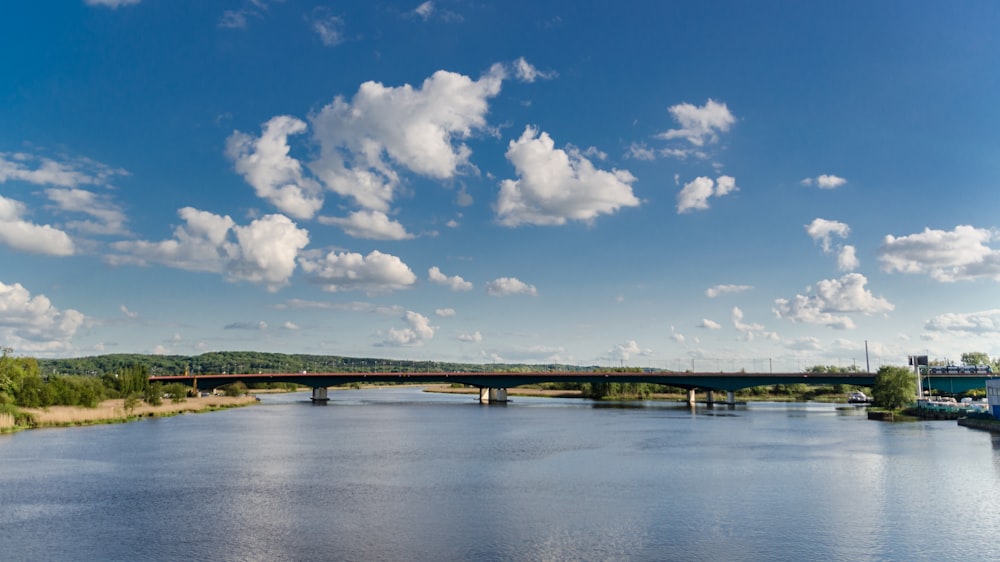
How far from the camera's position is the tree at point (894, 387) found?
159125 mm

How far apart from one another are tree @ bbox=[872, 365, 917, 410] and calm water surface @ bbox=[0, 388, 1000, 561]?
68533 millimetres

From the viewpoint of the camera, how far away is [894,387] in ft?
527

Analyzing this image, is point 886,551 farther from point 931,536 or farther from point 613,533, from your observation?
point 613,533

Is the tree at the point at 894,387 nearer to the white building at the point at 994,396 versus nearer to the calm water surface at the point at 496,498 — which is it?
the white building at the point at 994,396

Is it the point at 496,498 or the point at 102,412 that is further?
the point at 102,412

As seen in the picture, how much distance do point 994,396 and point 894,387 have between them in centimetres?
4611

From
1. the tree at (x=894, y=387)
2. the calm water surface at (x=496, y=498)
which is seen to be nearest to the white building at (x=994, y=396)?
the calm water surface at (x=496, y=498)

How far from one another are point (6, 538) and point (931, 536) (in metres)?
52.1

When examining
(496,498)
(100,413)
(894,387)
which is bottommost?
(100,413)

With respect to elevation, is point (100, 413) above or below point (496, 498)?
below

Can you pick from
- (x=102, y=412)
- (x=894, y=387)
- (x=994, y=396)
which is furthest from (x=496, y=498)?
(x=894, y=387)

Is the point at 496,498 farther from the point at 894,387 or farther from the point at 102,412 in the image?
the point at 894,387

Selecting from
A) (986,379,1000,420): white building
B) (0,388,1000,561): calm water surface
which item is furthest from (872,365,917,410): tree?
(0,388,1000,561): calm water surface

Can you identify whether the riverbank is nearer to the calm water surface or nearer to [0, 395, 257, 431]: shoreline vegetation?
[0, 395, 257, 431]: shoreline vegetation
